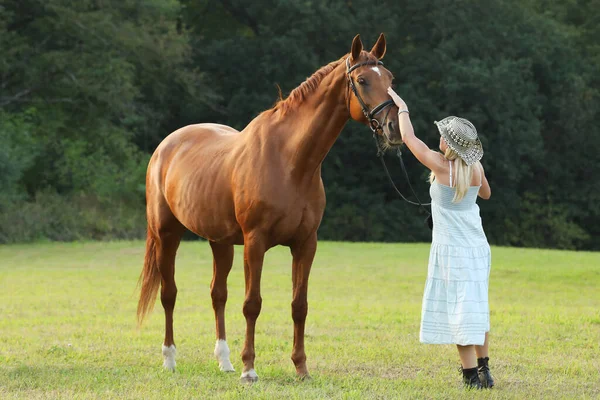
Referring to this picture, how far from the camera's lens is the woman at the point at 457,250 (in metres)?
6.00

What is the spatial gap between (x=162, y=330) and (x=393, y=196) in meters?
27.3

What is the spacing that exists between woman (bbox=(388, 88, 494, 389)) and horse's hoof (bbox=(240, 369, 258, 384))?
136cm

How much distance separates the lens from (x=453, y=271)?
6.10 meters

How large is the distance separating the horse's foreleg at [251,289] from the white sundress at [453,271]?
127 cm

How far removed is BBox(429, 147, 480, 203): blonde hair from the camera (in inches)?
237

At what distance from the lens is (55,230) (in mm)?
25203

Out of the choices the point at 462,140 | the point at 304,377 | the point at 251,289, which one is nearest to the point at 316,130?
the point at 462,140

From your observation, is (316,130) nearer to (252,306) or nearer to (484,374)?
(252,306)

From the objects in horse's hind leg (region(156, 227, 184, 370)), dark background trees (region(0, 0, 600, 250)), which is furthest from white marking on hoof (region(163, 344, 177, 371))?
dark background trees (region(0, 0, 600, 250))

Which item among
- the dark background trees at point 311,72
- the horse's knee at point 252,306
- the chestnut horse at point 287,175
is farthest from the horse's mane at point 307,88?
the dark background trees at point 311,72

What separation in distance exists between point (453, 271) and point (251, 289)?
1.56 m

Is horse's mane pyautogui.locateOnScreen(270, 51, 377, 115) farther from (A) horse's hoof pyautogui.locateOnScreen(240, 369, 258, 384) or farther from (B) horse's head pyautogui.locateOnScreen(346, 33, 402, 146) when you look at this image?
(A) horse's hoof pyautogui.locateOnScreen(240, 369, 258, 384)

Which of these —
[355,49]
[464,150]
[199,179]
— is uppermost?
[355,49]

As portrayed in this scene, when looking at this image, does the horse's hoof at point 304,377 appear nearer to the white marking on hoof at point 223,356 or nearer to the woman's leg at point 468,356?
the white marking on hoof at point 223,356
